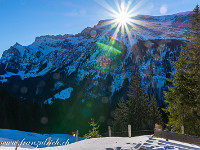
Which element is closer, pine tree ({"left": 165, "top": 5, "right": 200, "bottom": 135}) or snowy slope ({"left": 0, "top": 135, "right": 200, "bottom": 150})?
snowy slope ({"left": 0, "top": 135, "right": 200, "bottom": 150})

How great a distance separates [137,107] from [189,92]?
17910 millimetres

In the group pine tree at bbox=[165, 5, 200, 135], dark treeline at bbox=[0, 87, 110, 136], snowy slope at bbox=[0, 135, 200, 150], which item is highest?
pine tree at bbox=[165, 5, 200, 135]

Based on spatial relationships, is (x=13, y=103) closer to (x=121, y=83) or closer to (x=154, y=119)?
(x=154, y=119)

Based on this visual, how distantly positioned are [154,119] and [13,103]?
4631cm

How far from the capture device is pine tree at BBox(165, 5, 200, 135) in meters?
16.8

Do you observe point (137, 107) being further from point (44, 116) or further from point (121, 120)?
point (44, 116)

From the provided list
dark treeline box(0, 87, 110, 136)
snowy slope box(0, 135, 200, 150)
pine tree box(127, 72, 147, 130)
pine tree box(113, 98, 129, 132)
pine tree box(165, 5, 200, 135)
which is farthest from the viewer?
dark treeline box(0, 87, 110, 136)

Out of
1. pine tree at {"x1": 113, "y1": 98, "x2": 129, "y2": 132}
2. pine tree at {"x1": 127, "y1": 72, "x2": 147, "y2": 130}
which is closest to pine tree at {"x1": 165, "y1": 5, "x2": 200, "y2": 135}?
pine tree at {"x1": 127, "y1": 72, "x2": 147, "y2": 130}

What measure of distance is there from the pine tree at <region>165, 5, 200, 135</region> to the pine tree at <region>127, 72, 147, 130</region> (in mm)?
13917

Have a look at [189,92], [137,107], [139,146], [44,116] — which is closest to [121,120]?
[137,107]

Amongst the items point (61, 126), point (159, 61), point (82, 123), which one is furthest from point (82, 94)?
point (159, 61)

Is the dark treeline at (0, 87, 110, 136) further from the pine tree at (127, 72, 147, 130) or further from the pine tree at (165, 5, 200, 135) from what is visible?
the pine tree at (165, 5, 200, 135)

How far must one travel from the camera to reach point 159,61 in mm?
175500

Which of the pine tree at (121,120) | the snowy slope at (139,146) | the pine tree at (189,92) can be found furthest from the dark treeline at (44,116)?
the pine tree at (189,92)
